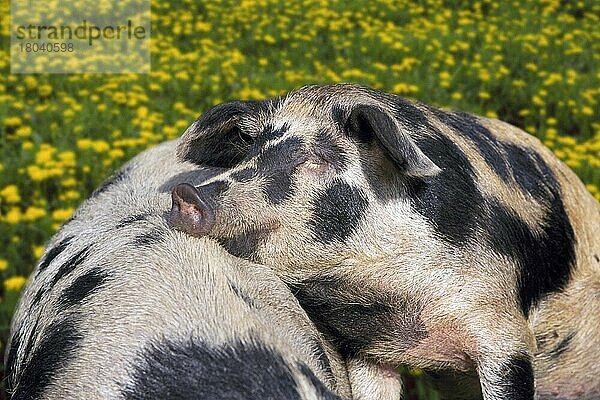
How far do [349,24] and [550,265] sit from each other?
5661 mm

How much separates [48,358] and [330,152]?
2.94 ft

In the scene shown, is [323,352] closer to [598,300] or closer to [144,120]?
[598,300]

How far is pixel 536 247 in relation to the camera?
2266mm

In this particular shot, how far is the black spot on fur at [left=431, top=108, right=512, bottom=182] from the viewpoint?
2354 millimetres

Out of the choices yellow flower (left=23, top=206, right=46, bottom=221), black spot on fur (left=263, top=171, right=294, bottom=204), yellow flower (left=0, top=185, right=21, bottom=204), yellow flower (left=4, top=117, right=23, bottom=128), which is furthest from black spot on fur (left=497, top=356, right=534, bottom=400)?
yellow flower (left=4, top=117, right=23, bottom=128)

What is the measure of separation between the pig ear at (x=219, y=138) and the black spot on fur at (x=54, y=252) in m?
0.41

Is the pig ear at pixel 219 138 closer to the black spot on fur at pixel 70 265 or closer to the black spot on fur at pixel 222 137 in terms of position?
the black spot on fur at pixel 222 137

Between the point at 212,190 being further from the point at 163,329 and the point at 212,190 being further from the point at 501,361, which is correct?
the point at 501,361

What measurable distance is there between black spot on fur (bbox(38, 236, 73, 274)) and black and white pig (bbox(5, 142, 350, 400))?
14 cm

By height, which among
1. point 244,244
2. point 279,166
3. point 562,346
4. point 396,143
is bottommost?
point 562,346

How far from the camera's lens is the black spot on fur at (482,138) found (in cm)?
235

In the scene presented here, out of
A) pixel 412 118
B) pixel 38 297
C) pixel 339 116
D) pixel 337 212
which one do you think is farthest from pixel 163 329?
pixel 412 118

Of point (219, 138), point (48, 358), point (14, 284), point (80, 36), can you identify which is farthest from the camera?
point (80, 36)

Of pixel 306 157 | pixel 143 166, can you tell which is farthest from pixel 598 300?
pixel 143 166
